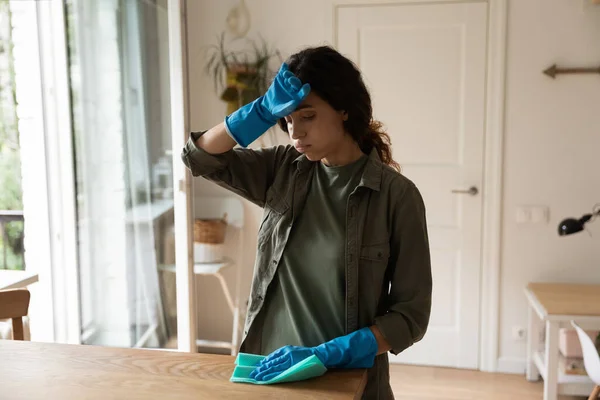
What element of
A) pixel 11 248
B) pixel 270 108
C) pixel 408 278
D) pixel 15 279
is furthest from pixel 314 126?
pixel 11 248

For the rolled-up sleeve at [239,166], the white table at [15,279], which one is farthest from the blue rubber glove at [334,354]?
the white table at [15,279]

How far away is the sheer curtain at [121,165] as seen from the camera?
318cm

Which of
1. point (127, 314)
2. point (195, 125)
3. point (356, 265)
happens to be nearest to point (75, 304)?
point (127, 314)

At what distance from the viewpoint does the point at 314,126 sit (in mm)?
1334

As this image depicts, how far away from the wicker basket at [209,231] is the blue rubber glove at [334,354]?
2.38m

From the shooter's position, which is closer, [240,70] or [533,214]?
[533,214]

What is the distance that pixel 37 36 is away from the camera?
10.6ft

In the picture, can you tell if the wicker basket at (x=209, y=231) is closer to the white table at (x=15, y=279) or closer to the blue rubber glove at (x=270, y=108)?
the white table at (x=15, y=279)

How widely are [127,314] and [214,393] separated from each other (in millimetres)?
2343

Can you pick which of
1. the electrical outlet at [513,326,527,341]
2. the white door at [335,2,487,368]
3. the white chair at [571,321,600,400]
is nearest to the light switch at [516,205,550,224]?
the white door at [335,2,487,368]

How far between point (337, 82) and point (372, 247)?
344 millimetres

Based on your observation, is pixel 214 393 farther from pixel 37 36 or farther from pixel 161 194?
pixel 37 36

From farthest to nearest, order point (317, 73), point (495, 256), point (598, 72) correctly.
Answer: point (495, 256) < point (598, 72) < point (317, 73)

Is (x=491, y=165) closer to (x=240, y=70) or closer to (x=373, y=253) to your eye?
(x=240, y=70)
